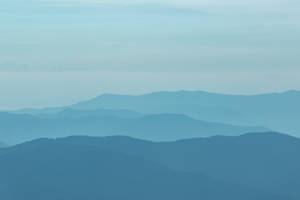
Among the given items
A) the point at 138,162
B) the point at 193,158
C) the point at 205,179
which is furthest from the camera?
the point at 193,158

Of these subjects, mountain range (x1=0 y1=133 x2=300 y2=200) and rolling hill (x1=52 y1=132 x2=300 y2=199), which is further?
rolling hill (x1=52 y1=132 x2=300 y2=199)

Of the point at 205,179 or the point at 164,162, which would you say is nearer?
the point at 205,179

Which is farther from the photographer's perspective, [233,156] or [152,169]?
[233,156]

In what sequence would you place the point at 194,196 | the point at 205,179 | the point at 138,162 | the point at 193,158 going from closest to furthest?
1. the point at 194,196
2. the point at 205,179
3. the point at 138,162
4. the point at 193,158

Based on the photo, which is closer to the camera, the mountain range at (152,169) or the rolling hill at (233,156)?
the mountain range at (152,169)

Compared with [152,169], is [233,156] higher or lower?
lower

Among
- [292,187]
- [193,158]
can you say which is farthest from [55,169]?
[292,187]

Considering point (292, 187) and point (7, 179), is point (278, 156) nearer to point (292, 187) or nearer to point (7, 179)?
point (292, 187)
